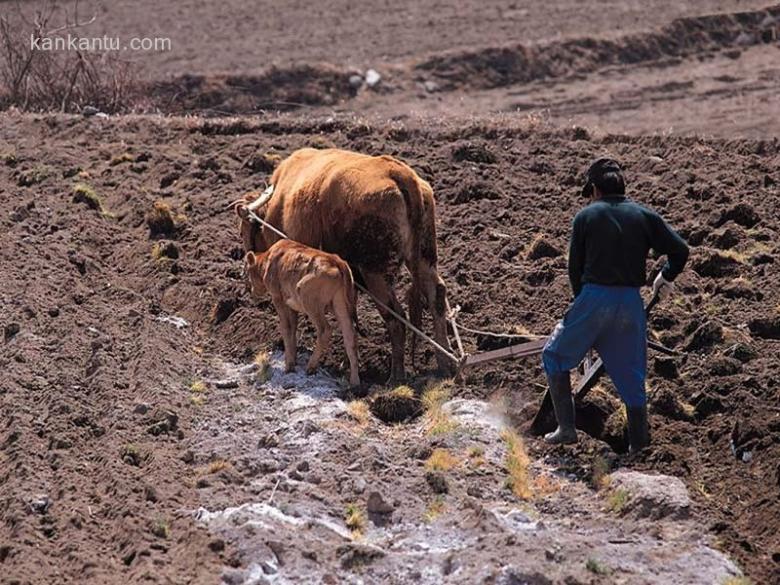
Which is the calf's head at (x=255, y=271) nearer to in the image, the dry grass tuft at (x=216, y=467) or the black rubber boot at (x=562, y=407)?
the dry grass tuft at (x=216, y=467)

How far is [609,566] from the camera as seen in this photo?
→ 9.29 metres

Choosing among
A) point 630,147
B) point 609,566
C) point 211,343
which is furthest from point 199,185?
point 609,566

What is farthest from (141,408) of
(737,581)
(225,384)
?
(737,581)

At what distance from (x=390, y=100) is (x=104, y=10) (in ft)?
41.9

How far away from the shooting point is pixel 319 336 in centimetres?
1286

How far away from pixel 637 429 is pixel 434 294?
2.80 meters

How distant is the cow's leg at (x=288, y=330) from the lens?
1309 cm

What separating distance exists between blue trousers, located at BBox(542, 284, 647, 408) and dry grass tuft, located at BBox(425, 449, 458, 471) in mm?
1071

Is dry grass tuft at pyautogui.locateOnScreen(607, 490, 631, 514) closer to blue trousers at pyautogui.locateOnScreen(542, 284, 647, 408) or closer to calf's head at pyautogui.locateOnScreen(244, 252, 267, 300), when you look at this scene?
blue trousers at pyautogui.locateOnScreen(542, 284, 647, 408)

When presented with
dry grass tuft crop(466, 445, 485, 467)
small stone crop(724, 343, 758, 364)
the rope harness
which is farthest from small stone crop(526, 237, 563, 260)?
dry grass tuft crop(466, 445, 485, 467)

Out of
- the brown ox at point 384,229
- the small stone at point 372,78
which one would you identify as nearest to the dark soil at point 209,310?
the brown ox at point 384,229

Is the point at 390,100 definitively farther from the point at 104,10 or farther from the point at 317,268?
the point at 317,268

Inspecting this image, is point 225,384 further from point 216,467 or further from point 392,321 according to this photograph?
point 216,467

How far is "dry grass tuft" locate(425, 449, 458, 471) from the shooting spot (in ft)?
35.7
